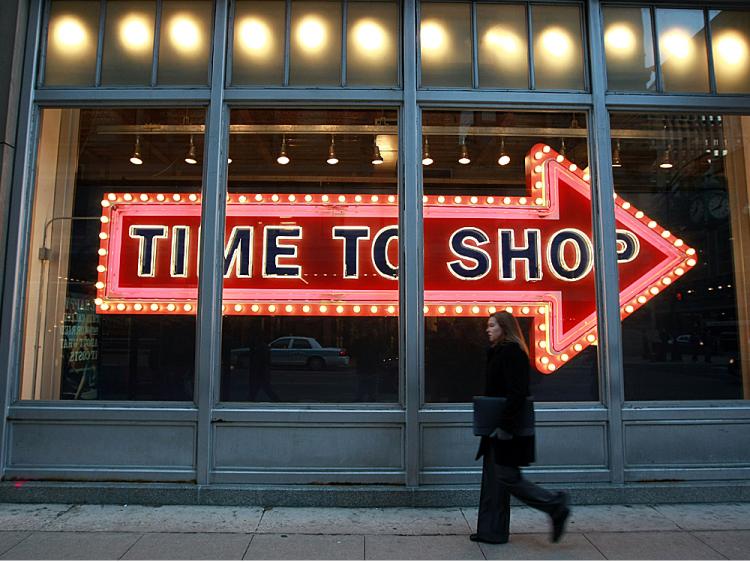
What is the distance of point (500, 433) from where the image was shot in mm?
4113

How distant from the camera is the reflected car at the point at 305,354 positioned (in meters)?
5.65

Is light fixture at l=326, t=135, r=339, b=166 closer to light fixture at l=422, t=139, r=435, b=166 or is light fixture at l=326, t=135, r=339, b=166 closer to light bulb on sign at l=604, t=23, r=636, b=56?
light fixture at l=422, t=139, r=435, b=166

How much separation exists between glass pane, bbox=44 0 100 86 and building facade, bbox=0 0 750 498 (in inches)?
1.2

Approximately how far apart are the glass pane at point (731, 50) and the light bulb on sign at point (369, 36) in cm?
365

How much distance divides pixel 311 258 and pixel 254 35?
249cm

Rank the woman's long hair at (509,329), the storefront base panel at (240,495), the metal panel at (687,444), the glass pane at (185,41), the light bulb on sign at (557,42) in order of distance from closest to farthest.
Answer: the woman's long hair at (509,329) → the storefront base panel at (240,495) → the metal panel at (687,444) → the glass pane at (185,41) → the light bulb on sign at (557,42)

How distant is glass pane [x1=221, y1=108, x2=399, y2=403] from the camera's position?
5.59 metres

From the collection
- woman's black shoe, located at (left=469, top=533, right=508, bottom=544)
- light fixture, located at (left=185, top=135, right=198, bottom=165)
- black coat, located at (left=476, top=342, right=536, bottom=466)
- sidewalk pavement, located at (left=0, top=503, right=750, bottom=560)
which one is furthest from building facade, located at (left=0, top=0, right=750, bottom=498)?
black coat, located at (left=476, top=342, right=536, bottom=466)

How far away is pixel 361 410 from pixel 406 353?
2.33 feet

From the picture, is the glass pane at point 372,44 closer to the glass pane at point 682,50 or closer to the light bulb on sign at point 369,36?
the light bulb on sign at point 369,36

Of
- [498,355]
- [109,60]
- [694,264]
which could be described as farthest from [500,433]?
[109,60]

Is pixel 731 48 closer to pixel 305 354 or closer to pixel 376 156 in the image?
pixel 376 156

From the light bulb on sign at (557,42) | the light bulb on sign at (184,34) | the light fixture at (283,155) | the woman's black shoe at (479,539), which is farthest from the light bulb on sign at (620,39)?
the woman's black shoe at (479,539)

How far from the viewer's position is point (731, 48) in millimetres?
6062
